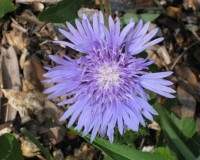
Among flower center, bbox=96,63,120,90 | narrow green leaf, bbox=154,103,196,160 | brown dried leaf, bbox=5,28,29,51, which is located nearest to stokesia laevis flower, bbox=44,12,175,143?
flower center, bbox=96,63,120,90

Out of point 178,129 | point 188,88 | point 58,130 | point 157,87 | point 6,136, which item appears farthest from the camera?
point 188,88

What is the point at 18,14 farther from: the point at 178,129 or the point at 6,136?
the point at 178,129

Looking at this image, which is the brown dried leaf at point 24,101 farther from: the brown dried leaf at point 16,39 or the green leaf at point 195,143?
the green leaf at point 195,143

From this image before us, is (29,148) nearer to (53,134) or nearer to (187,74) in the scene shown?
(53,134)

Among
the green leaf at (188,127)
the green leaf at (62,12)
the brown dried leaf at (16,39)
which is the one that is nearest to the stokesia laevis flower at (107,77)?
the green leaf at (62,12)

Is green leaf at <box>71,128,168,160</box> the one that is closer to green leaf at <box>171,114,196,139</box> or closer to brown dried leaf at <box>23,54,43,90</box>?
green leaf at <box>171,114,196,139</box>

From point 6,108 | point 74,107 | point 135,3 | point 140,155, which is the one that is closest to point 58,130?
point 6,108

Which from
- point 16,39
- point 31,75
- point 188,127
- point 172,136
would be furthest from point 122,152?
point 16,39
